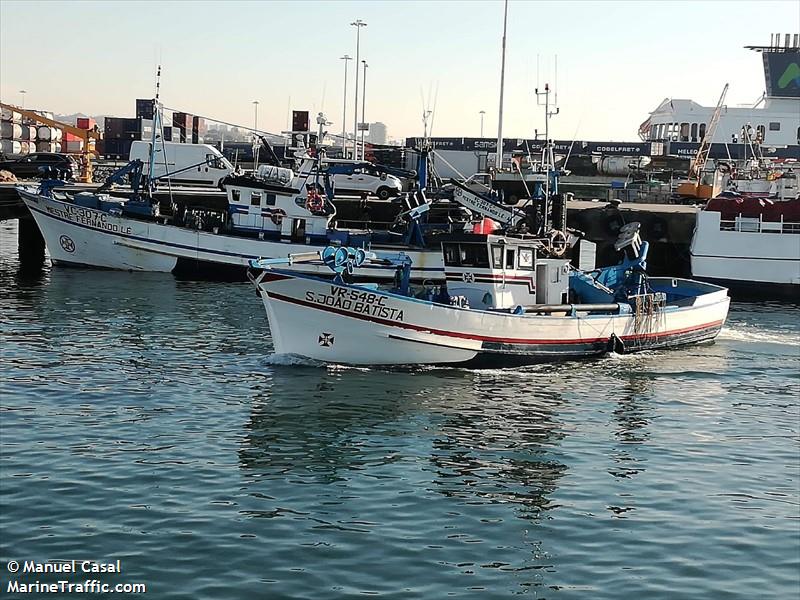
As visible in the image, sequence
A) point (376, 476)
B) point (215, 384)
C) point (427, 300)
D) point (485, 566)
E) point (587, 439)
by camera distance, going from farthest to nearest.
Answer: point (427, 300)
point (215, 384)
point (587, 439)
point (376, 476)
point (485, 566)

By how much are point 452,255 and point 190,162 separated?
44.1 metres

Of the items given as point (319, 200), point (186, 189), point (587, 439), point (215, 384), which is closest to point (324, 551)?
point (587, 439)

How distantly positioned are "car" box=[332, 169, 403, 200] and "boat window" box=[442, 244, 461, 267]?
1315 inches

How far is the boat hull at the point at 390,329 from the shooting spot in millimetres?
27031

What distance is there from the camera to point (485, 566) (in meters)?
14.8

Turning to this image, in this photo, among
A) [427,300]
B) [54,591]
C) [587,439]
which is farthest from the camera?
[427,300]

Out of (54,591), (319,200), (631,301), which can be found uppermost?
(319,200)

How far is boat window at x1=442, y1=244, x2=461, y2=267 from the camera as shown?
30031 mm

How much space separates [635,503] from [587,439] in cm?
437

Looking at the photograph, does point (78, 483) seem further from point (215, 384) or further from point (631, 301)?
point (631, 301)

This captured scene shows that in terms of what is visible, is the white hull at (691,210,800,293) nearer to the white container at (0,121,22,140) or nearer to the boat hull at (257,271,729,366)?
the boat hull at (257,271,729,366)

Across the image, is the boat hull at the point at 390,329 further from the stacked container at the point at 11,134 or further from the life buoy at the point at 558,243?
the stacked container at the point at 11,134

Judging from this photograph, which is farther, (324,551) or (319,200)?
(319,200)

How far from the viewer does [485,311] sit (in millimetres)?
28125
